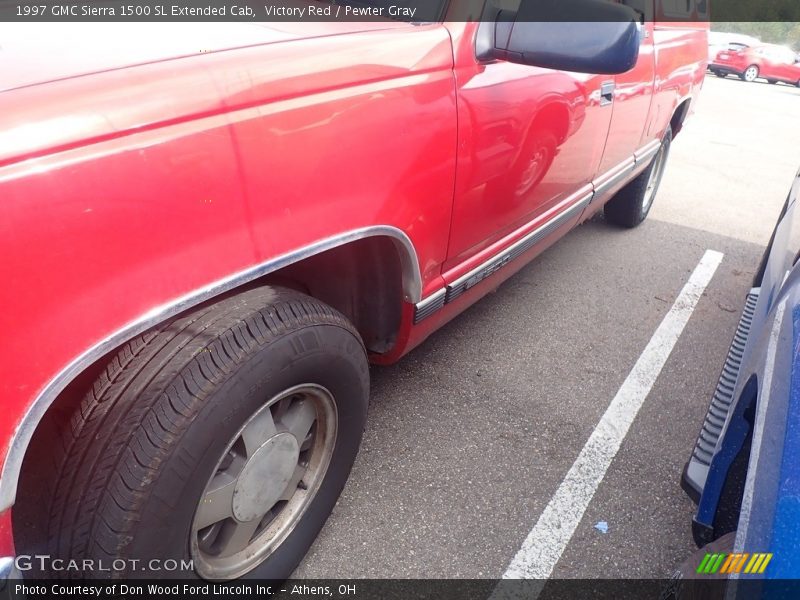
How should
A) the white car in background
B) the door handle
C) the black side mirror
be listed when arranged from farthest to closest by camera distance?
the white car in background < the door handle < the black side mirror

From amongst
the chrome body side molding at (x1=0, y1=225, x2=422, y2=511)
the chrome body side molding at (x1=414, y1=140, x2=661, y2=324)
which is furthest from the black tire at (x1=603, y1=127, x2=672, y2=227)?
the chrome body side molding at (x1=0, y1=225, x2=422, y2=511)

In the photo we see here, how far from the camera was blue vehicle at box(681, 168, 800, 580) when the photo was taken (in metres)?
0.93

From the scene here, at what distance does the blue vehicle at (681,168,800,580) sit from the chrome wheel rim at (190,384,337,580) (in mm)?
989

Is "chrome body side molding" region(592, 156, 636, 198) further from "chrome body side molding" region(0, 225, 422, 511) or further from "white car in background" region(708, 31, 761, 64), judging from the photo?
"white car in background" region(708, 31, 761, 64)

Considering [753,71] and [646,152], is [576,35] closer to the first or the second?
[646,152]

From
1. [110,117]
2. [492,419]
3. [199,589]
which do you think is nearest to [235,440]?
[199,589]

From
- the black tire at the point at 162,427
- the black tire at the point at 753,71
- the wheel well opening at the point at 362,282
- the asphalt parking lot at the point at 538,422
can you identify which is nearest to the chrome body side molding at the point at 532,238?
the wheel well opening at the point at 362,282

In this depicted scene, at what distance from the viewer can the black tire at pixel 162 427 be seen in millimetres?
1246

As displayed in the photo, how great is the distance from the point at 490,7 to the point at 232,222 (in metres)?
1.15

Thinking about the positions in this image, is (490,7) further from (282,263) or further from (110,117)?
(110,117)

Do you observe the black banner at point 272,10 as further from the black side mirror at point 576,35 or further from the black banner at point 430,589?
the black banner at point 430,589

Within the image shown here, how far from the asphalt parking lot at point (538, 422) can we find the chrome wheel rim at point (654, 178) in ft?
1.28

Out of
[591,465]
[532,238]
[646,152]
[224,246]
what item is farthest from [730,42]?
[224,246]

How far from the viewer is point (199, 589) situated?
4.88 feet
